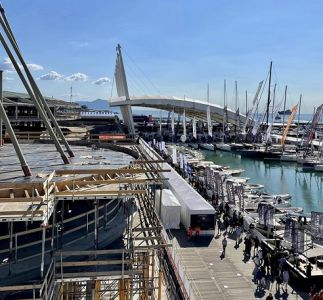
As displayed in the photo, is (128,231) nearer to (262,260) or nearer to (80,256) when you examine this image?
(80,256)

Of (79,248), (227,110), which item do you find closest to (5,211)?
(79,248)

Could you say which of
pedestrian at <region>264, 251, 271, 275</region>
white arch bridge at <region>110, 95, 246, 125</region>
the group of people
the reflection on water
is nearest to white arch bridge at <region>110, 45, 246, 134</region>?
white arch bridge at <region>110, 95, 246, 125</region>

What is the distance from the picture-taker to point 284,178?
80062 millimetres

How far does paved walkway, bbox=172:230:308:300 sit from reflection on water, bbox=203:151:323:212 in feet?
89.4

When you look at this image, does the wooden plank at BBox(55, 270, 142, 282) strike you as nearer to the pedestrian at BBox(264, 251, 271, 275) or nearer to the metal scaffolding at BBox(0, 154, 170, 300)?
the metal scaffolding at BBox(0, 154, 170, 300)

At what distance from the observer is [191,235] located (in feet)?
105

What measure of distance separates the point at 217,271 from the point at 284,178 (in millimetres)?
56603

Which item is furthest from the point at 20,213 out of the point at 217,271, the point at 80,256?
the point at 217,271

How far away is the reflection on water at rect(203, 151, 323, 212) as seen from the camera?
202 ft

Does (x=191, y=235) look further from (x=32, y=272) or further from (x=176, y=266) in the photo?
(x=32, y=272)

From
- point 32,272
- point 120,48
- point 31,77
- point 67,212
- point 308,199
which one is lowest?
point 308,199

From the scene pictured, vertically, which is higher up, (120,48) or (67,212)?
(120,48)

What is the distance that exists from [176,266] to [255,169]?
2713 inches

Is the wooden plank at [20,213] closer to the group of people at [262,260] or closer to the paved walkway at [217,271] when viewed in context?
the paved walkway at [217,271]
